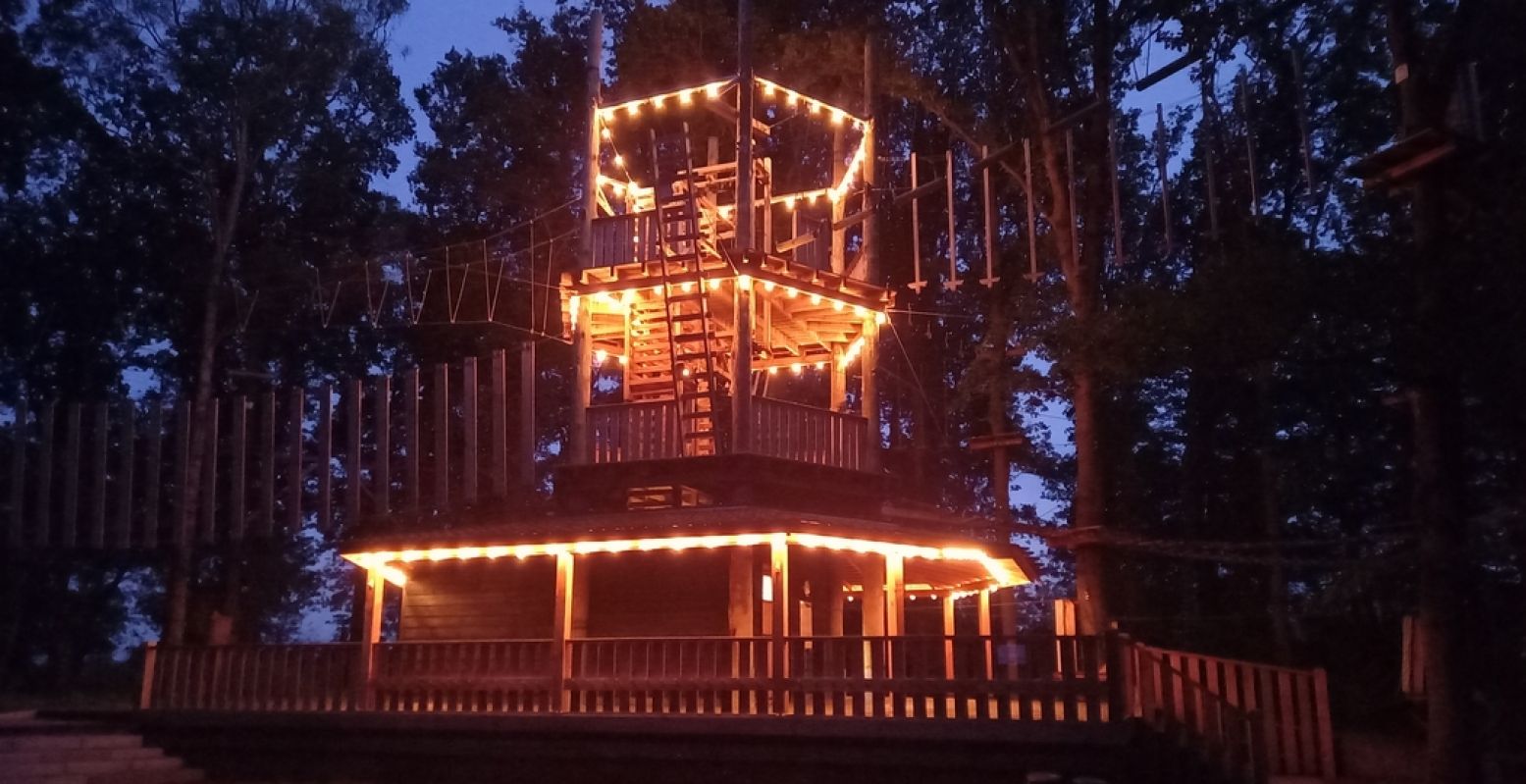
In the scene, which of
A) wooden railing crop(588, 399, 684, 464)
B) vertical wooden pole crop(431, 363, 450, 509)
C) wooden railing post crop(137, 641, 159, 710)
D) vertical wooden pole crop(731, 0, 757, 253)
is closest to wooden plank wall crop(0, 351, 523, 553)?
vertical wooden pole crop(431, 363, 450, 509)

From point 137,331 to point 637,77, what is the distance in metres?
15.5

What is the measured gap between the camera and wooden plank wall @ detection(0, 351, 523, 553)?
2148 centimetres

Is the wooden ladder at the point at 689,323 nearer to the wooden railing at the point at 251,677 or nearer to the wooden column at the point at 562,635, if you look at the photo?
the wooden column at the point at 562,635

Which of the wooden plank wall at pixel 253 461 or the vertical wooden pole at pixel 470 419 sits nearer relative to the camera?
the vertical wooden pole at pixel 470 419

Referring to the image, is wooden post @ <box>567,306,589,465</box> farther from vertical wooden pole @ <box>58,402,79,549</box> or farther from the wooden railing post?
vertical wooden pole @ <box>58,402,79,549</box>

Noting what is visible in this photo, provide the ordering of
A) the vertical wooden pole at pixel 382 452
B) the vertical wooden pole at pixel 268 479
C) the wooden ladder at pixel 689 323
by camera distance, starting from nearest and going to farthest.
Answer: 1. the wooden ladder at pixel 689 323
2. the vertical wooden pole at pixel 382 452
3. the vertical wooden pole at pixel 268 479

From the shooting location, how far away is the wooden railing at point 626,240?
19547 millimetres

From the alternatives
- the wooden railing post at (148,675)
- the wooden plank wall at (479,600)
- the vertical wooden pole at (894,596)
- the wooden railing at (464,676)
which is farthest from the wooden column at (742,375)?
the wooden railing post at (148,675)

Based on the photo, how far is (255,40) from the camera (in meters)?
34.2

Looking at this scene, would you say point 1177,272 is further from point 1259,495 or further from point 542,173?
point 542,173

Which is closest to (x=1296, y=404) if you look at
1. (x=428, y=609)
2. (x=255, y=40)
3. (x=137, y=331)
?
(x=428, y=609)

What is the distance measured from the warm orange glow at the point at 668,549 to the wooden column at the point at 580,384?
189 cm

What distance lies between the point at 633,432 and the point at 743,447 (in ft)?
5.78

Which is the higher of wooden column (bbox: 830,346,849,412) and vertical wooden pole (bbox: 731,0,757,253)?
vertical wooden pole (bbox: 731,0,757,253)
